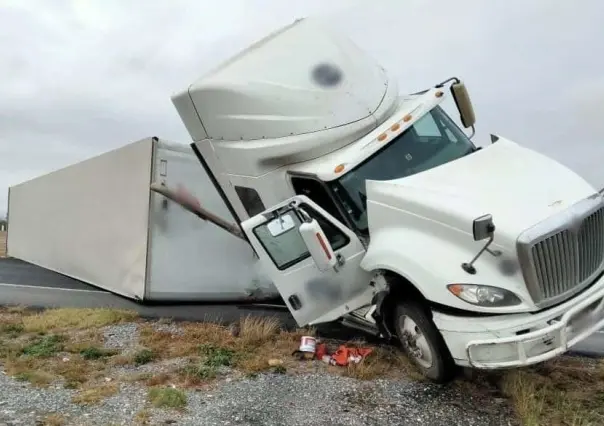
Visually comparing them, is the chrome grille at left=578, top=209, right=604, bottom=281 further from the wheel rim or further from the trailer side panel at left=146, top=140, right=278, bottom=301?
the trailer side panel at left=146, top=140, right=278, bottom=301

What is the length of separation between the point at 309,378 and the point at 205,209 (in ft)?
12.5

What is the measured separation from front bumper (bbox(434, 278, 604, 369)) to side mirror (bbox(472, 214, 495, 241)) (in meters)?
0.69

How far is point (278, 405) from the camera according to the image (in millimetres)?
5262

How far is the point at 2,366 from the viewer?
21.8 ft

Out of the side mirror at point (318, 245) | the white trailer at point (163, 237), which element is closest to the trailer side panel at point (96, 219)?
the white trailer at point (163, 237)

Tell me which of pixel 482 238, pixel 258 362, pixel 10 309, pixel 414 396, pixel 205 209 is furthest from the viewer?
pixel 10 309

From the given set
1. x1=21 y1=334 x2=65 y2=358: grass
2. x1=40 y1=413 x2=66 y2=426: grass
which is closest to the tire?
x1=40 y1=413 x2=66 y2=426: grass

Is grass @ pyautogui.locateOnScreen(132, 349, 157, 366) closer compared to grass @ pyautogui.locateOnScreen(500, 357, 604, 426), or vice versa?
grass @ pyautogui.locateOnScreen(500, 357, 604, 426)

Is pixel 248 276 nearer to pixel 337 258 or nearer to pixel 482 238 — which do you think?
pixel 337 258

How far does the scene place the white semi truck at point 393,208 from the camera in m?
4.84

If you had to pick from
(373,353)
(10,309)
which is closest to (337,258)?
(373,353)

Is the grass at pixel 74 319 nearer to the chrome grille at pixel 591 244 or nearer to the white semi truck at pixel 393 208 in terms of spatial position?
the white semi truck at pixel 393 208

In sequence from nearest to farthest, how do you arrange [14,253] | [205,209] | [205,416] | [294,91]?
[205,416] → [294,91] → [205,209] → [14,253]

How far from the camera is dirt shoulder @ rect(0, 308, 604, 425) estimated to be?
4.96 metres
